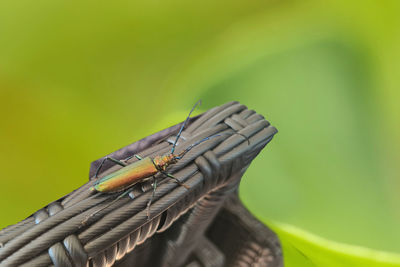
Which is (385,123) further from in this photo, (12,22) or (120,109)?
(12,22)

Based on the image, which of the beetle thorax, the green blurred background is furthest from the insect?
the green blurred background

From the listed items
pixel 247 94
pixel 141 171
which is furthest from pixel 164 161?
pixel 247 94

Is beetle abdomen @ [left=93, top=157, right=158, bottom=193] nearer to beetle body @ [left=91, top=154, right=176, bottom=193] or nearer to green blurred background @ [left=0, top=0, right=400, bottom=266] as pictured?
beetle body @ [left=91, top=154, right=176, bottom=193]

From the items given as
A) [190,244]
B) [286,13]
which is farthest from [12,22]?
[286,13]

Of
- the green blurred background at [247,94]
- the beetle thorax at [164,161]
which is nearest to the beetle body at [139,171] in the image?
the beetle thorax at [164,161]

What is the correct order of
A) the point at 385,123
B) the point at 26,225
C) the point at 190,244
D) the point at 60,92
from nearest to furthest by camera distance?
the point at 26,225 → the point at 190,244 → the point at 60,92 → the point at 385,123

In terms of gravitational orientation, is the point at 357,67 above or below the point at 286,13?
below
